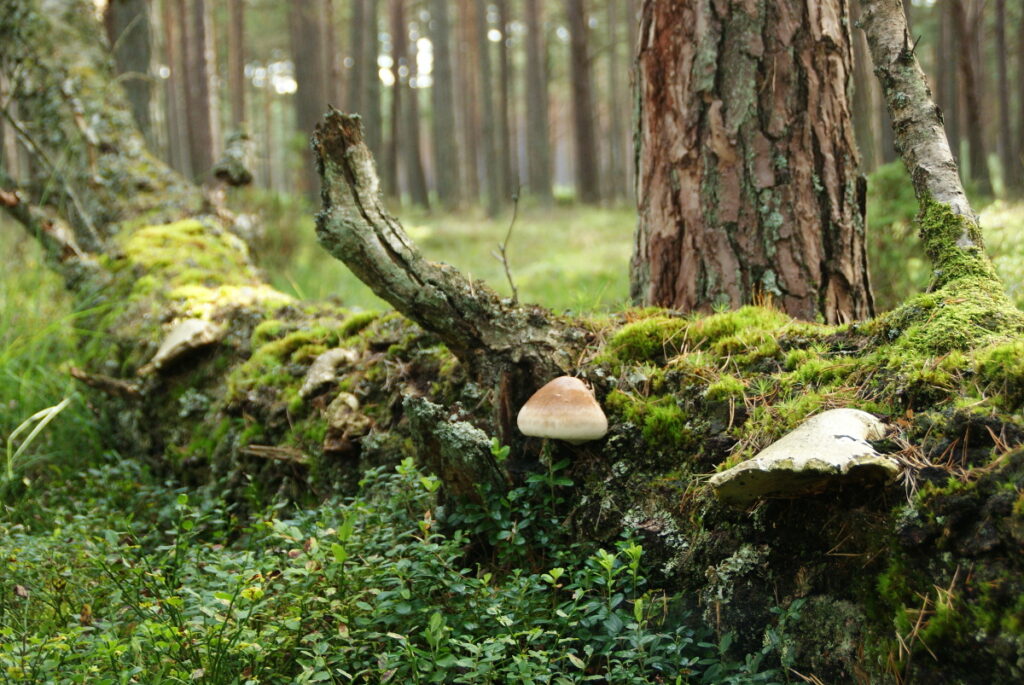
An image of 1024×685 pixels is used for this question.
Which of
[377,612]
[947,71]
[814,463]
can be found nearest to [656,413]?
[814,463]

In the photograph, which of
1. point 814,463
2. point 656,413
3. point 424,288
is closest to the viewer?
point 814,463

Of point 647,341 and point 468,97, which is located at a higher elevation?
point 468,97

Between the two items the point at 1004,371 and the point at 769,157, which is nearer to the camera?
the point at 1004,371

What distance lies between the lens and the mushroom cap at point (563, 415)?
8.92ft

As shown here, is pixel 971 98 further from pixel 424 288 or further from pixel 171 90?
pixel 171 90

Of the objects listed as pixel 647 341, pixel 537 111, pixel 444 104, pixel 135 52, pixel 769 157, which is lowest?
pixel 647 341

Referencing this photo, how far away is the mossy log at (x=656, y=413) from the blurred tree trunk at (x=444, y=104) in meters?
16.3

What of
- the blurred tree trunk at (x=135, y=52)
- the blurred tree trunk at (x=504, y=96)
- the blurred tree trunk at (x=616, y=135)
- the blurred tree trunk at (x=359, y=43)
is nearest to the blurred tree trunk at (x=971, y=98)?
the blurred tree trunk at (x=504, y=96)

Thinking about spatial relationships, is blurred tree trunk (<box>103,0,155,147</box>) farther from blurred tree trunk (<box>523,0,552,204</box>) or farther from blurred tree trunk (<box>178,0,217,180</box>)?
blurred tree trunk (<box>523,0,552,204</box>)

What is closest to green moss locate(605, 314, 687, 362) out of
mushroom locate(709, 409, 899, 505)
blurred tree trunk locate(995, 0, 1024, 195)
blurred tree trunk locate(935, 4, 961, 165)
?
mushroom locate(709, 409, 899, 505)

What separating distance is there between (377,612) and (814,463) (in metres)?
1.39

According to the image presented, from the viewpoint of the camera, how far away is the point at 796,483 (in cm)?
213

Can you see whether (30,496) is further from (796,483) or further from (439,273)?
(796,483)

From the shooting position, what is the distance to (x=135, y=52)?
929 centimetres
